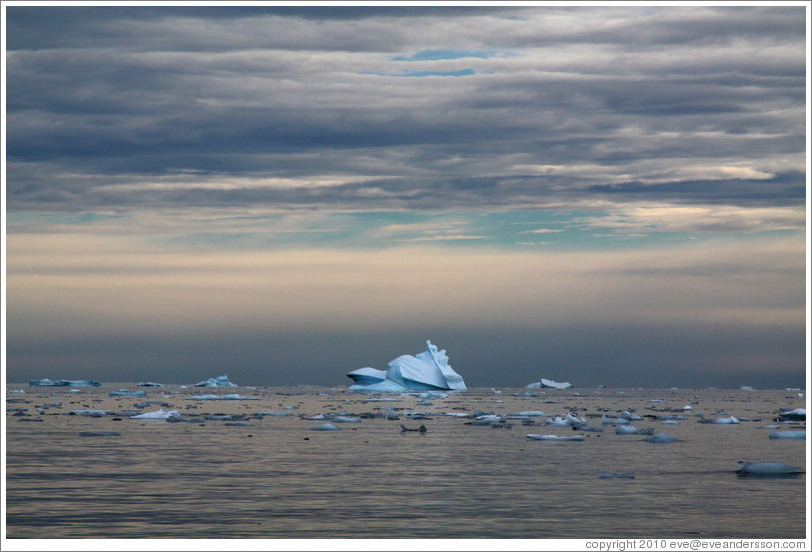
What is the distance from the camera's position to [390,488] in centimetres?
1477

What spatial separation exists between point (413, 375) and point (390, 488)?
181 ft

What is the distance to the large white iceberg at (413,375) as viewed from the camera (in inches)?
2734

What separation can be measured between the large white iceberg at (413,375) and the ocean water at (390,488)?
144 ft

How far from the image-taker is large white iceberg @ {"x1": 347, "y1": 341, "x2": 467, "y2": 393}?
2734 inches

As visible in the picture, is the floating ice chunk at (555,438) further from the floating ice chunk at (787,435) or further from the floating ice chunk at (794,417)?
the floating ice chunk at (794,417)

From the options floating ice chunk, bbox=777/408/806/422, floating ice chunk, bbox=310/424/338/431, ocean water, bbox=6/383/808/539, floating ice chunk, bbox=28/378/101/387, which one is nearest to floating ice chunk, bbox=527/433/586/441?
ocean water, bbox=6/383/808/539

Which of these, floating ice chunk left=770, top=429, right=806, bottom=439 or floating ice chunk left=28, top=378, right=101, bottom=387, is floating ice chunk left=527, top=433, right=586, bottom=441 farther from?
floating ice chunk left=28, top=378, right=101, bottom=387

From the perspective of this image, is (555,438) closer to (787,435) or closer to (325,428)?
(787,435)

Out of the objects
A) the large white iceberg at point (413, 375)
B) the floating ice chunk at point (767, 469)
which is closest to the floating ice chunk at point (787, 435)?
the floating ice chunk at point (767, 469)

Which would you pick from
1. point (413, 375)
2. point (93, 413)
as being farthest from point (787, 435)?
point (413, 375)

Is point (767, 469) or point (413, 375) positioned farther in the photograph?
point (413, 375)

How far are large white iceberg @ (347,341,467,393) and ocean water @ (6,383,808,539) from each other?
1729 inches

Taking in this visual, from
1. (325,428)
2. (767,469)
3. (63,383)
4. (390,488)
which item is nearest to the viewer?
(390,488)

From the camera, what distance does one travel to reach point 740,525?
11.6m
